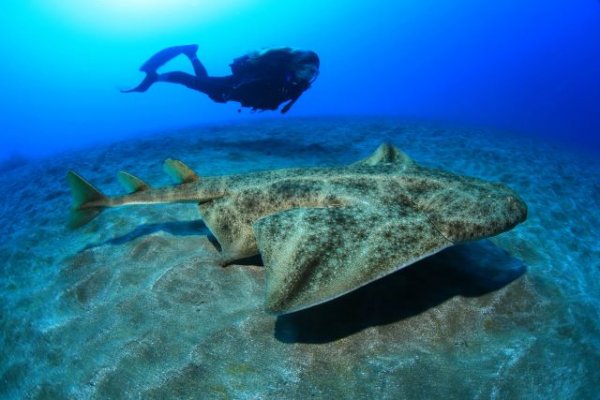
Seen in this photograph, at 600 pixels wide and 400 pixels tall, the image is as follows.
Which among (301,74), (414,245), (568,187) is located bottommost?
(568,187)

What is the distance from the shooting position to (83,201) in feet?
15.8

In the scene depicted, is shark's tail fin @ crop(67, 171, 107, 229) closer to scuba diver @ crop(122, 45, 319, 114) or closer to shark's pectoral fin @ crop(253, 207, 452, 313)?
shark's pectoral fin @ crop(253, 207, 452, 313)

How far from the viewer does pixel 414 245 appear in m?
2.72

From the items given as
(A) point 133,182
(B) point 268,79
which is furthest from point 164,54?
(A) point 133,182

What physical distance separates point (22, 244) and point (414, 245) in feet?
19.2

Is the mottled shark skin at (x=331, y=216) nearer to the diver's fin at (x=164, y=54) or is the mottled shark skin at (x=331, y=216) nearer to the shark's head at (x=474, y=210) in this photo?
the shark's head at (x=474, y=210)

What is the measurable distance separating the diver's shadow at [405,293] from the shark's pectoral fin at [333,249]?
0.81 m

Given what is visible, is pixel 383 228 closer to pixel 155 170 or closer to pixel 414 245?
pixel 414 245

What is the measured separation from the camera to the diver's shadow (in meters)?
3.23

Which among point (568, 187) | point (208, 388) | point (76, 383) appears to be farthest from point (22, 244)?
point (568, 187)

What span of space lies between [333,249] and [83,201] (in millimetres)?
3884

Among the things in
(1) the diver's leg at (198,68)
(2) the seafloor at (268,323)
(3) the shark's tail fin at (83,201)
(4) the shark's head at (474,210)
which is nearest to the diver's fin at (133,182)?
(3) the shark's tail fin at (83,201)

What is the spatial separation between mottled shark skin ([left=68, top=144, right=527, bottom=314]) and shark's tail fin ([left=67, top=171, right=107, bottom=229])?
14 millimetres

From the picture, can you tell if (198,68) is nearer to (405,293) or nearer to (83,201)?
(83,201)
